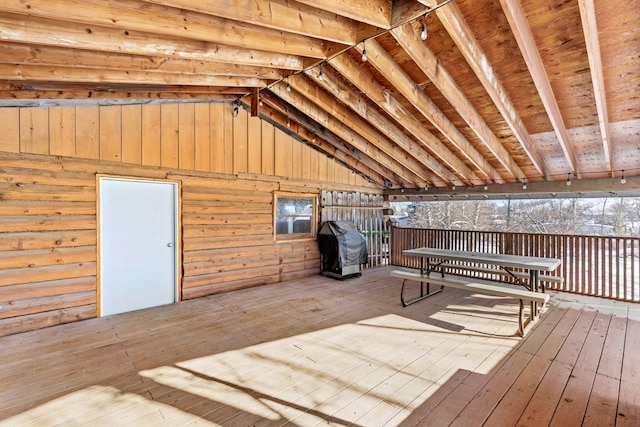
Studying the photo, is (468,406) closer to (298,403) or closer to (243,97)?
(298,403)

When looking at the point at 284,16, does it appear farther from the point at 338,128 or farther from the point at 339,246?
the point at 339,246

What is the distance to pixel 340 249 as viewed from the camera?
248 inches

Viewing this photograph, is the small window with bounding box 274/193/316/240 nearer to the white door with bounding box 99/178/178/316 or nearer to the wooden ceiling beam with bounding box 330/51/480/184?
the white door with bounding box 99/178/178/316

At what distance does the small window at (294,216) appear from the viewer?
623 centimetres

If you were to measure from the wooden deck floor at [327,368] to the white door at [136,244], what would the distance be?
0.35 metres

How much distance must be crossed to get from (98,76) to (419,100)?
3.81 meters

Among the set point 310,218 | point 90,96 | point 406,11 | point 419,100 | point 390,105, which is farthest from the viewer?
point 310,218

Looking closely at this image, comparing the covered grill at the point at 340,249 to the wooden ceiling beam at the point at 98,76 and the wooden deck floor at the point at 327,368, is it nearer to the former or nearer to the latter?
the wooden deck floor at the point at 327,368

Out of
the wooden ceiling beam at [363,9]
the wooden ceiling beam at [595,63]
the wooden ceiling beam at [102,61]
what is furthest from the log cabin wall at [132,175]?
the wooden ceiling beam at [595,63]

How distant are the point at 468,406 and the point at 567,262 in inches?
182

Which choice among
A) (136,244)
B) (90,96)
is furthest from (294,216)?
(90,96)

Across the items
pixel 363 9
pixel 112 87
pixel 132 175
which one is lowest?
pixel 132 175

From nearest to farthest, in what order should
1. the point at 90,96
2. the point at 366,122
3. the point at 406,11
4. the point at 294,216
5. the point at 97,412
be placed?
the point at 97,412
the point at 406,11
the point at 90,96
the point at 366,122
the point at 294,216

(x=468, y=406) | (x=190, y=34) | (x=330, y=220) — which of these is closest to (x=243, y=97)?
(x=190, y=34)
